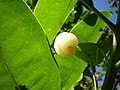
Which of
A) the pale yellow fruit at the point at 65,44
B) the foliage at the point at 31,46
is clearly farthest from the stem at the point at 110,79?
the pale yellow fruit at the point at 65,44

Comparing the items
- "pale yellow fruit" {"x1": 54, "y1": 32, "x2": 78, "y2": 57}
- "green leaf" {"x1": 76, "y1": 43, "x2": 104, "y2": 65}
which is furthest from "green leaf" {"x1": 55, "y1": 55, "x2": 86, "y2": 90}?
"pale yellow fruit" {"x1": 54, "y1": 32, "x2": 78, "y2": 57}

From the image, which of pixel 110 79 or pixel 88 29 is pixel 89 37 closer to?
pixel 88 29

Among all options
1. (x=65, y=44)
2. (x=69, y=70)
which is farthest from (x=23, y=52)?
(x=69, y=70)

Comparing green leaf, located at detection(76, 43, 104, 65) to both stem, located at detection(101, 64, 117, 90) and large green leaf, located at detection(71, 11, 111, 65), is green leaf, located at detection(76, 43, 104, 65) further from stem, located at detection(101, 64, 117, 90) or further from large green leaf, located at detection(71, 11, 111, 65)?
stem, located at detection(101, 64, 117, 90)

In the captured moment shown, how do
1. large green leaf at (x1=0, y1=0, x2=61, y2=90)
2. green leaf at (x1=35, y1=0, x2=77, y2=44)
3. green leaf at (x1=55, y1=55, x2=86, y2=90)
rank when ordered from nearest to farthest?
large green leaf at (x1=0, y1=0, x2=61, y2=90), green leaf at (x1=35, y1=0, x2=77, y2=44), green leaf at (x1=55, y1=55, x2=86, y2=90)

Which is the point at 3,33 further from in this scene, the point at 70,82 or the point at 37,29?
the point at 70,82

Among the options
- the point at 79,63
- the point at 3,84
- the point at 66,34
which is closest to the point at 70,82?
the point at 79,63
